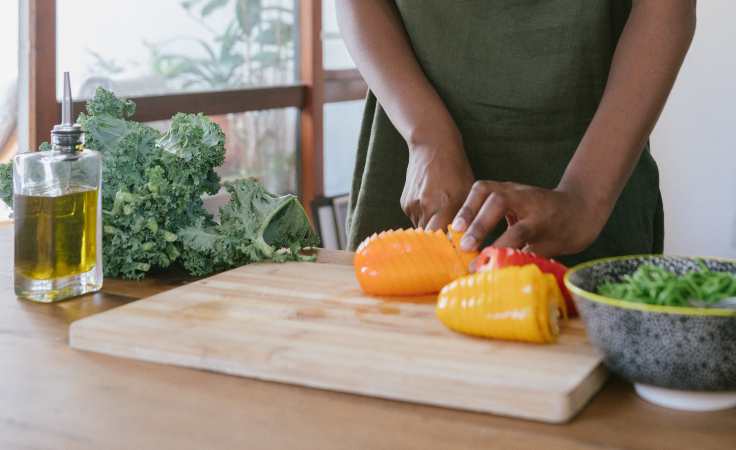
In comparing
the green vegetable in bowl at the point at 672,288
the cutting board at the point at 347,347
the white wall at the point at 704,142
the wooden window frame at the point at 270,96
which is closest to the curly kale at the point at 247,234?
the cutting board at the point at 347,347

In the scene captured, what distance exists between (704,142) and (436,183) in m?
3.31

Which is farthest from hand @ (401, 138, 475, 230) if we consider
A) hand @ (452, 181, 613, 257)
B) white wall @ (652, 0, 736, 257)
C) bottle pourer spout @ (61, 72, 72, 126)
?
white wall @ (652, 0, 736, 257)

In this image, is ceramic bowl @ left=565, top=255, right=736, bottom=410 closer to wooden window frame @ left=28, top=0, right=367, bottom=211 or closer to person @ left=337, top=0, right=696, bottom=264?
person @ left=337, top=0, right=696, bottom=264

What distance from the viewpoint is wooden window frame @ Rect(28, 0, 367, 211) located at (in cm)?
338

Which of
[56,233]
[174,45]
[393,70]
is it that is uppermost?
[174,45]

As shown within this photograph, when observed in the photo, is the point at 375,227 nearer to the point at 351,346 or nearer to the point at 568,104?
the point at 568,104

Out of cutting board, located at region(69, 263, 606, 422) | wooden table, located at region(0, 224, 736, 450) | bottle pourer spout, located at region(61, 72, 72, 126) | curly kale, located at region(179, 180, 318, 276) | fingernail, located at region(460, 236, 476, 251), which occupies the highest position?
bottle pourer spout, located at region(61, 72, 72, 126)

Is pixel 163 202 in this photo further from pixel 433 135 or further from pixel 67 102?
pixel 433 135

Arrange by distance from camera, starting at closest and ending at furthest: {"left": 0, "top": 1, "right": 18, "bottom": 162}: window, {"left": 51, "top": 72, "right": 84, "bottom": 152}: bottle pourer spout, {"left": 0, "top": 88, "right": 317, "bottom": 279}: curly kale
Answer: {"left": 51, "top": 72, "right": 84, "bottom": 152}: bottle pourer spout < {"left": 0, "top": 88, "right": 317, "bottom": 279}: curly kale < {"left": 0, "top": 1, "right": 18, "bottom": 162}: window

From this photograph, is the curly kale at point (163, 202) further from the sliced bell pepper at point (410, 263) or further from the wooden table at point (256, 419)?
the wooden table at point (256, 419)

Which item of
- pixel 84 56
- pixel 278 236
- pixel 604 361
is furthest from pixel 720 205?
pixel 604 361

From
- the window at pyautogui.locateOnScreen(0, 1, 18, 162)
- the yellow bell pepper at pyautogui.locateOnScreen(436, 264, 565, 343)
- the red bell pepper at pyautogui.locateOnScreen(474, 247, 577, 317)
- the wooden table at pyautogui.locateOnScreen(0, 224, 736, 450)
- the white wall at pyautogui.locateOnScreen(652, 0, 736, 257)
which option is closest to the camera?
the wooden table at pyautogui.locateOnScreen(0, 224, 736, 450)

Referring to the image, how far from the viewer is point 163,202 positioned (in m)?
1.48

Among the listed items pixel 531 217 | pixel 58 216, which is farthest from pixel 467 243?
pixel 58 216
